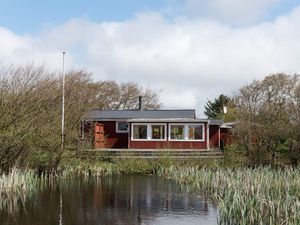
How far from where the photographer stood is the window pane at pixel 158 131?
3284 cm

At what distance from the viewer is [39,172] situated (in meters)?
22.2

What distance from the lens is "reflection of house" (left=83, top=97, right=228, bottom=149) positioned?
32.2 metres

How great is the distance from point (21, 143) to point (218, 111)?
38.4 m

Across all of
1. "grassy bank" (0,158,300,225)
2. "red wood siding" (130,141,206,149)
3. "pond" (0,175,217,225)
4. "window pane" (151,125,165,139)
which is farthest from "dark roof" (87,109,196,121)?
"pond" (0,175,217,225)

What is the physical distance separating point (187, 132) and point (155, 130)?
2.22 metres

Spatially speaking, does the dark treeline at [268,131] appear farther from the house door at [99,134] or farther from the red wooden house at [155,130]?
the house door at [99,134]

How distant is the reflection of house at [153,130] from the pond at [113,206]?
11.8 m

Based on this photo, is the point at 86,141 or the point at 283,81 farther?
the point at 283,81

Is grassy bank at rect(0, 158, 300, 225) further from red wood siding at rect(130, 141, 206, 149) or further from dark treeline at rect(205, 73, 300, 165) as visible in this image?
red wood siding at rect(130, 141, 206, 149)

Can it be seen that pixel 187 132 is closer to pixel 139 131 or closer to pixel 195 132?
pixel 195 132

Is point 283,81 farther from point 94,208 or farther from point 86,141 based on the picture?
point 94,208

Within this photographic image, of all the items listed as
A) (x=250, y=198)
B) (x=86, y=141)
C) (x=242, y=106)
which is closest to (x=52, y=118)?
(x=86, y=141)

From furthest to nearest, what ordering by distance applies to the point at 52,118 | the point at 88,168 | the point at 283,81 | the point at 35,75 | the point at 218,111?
1. the point at 218,111
2. the point at 283,81
3. the point at 88,168
4. the point at 52,118
5. the point at 35,75

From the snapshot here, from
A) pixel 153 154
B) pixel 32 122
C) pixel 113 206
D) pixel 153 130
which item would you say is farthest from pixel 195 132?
pixel 113 206
